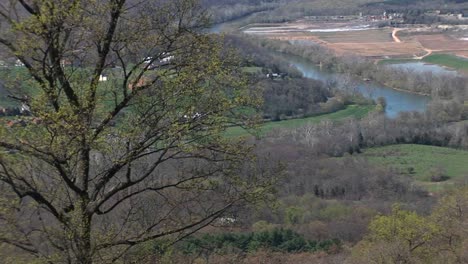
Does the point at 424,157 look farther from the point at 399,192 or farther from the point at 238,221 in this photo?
the point at 238,221

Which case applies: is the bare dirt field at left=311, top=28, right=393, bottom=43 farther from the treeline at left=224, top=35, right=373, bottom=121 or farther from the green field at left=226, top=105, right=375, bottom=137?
the green field at left=226, top=105, right=375, bottom=137

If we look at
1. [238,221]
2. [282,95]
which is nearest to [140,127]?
[238,221]

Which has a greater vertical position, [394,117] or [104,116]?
[104,116]

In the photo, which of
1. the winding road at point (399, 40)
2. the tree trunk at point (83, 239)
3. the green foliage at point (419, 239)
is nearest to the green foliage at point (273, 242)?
the green foliage at point (419, 239)

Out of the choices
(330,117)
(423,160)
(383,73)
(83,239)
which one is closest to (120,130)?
(83,239)

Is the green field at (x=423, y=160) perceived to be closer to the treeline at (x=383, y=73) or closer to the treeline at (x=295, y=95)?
the treeline at (x=295, y=95)

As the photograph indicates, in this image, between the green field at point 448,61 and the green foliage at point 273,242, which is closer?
the green foliage at point 273,242

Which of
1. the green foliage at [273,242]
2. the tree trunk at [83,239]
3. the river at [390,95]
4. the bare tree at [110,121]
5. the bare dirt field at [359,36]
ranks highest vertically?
the bare tree at [110,121]

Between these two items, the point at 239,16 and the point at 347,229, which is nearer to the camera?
the point at 347,229
